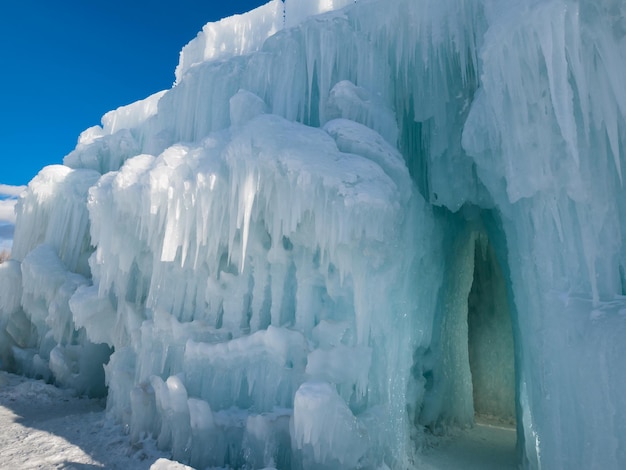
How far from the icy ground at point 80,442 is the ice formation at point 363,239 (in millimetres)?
445

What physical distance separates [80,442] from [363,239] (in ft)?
20.3

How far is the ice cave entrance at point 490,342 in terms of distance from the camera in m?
13.1

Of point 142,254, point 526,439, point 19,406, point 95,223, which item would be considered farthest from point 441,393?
point 19,406

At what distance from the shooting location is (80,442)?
7.09 meters

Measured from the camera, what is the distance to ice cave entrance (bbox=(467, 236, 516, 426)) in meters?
13.1

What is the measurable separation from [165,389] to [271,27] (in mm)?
9402

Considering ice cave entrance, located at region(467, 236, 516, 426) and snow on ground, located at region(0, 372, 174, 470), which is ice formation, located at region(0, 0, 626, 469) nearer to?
snow on ground, located at region(0, 372, 174, 470)

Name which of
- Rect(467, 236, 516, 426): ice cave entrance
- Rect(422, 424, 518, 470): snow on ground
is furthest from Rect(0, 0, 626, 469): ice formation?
Rect(467, 236, 516, 426): ice cave entrance

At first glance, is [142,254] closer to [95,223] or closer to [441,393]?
[95,223]

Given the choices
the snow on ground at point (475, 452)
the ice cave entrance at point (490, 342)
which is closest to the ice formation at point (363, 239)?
the snow on ground at point (475, 452)

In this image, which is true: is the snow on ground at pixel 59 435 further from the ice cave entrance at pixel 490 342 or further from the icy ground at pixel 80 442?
the ice cave entrance at pixel 490 342

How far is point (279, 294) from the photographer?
7062 mm

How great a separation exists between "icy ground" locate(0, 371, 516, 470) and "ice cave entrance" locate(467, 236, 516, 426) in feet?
6.82

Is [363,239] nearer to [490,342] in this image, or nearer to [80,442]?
[80,442]
